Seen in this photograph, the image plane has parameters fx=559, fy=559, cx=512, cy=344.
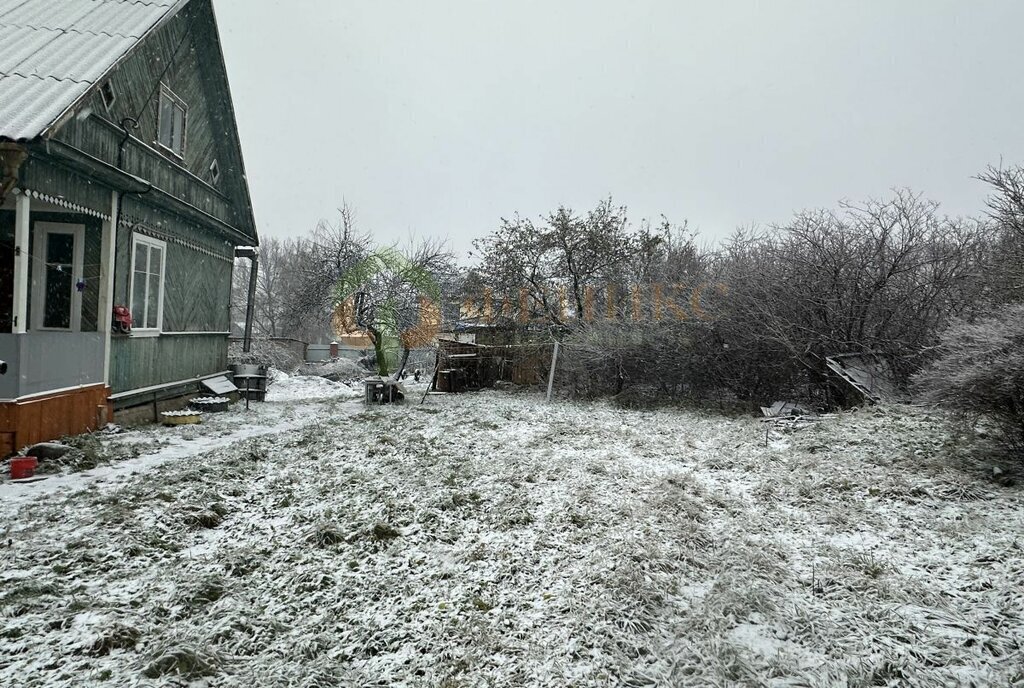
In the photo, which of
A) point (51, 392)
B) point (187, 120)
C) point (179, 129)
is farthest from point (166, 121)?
point (51, 392)

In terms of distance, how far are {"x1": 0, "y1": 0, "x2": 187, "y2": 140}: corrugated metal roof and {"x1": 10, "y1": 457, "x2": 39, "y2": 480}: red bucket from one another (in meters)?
3.04

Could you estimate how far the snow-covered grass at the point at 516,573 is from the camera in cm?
279

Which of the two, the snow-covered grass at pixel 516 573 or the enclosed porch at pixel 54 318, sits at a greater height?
the enclosed porch at pixel 54 318

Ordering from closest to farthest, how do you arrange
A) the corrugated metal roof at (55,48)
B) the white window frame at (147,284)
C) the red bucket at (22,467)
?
the red bucket at (22,467) → the corrugated metal roof at (55,48) → the white window frame at (147,284)

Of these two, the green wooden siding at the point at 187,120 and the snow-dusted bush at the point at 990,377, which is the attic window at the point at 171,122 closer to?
the green wooden siding at the point at 187,120

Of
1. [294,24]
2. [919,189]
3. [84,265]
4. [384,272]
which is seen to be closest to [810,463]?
[919,189]

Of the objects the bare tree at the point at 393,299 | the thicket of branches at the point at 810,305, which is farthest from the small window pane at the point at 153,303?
the bare tree at the point at 393,299

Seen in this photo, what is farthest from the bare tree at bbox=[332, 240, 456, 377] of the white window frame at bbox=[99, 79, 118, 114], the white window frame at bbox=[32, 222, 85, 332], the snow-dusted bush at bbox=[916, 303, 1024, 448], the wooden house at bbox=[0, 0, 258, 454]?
the snow-dusted bush at bbox=[916, 303, 1024, 448]

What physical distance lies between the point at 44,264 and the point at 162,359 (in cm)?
220

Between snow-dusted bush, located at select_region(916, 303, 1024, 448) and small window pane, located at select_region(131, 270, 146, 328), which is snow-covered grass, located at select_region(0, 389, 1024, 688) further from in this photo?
small window pane, located at select_region(131, 270, 146, 328)

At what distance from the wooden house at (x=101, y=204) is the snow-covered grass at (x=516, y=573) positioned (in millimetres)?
1871

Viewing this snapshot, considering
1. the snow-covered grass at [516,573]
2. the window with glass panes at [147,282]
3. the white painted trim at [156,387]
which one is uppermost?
the window with glass panes at [147,282]

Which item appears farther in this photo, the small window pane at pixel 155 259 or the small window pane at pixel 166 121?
the small window pane at pixel 166 121

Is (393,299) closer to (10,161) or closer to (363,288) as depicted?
(363,288)
